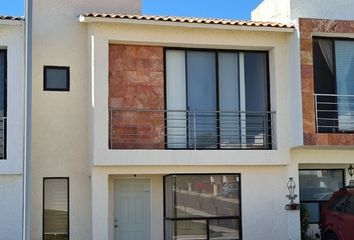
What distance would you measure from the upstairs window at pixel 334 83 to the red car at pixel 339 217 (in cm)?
212

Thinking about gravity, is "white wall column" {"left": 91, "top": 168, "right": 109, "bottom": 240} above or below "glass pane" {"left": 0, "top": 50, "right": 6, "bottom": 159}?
below

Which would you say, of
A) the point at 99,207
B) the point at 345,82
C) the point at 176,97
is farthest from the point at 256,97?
the point at 99,207

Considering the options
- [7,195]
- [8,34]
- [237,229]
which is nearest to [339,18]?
[237,229]

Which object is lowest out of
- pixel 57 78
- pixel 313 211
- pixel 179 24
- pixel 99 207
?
pixel 313 211

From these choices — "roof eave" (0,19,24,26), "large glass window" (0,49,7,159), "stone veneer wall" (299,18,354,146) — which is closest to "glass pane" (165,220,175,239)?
"stone veneer wall" (299,18,354,146)

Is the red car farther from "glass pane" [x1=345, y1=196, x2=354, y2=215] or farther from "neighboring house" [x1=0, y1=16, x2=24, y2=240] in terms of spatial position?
"neighboring house" [x1=0, y1=16, x2=24, y2=240]

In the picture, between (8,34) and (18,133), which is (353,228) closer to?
(18,133)

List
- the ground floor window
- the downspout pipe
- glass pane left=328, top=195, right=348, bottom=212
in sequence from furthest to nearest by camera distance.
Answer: the ground floor window, glass pane left=328, top=195, right=348, bottom=212, the downspout pipe

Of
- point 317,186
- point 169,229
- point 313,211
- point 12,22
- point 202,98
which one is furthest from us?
point 317,186

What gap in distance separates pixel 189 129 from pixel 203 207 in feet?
6.77

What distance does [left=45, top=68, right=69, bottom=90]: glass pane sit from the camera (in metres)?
16.2

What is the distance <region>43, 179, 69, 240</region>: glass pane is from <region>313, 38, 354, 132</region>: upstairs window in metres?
6.95

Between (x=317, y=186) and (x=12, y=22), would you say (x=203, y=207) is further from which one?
(x=12, y=22)

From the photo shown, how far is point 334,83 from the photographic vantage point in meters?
16.7
